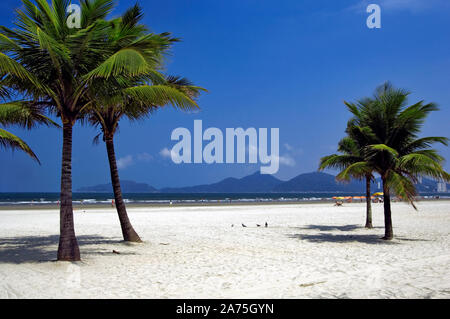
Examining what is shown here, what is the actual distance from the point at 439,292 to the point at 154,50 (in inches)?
295

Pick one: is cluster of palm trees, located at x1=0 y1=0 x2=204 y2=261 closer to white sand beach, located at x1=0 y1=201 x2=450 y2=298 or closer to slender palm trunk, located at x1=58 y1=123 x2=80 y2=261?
slender palm trunk, located at x1=58 y1=123 x2=80 y2=261

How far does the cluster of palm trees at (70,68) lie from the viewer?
740cm

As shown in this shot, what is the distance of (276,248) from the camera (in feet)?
34.9

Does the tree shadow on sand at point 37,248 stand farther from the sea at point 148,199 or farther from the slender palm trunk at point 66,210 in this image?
the sea at point 148,199

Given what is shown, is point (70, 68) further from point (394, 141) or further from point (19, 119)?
point (394, 141)

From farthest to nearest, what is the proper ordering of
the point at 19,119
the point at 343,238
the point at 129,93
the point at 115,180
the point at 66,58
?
the point at 343,238 < the point at 115,180 < the point at 19,119 < the point at 129,93 < the point at 66,58

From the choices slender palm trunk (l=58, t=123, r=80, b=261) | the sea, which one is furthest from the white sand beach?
the sea

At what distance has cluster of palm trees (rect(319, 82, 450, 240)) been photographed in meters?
11.0

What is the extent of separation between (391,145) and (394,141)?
0.16 m

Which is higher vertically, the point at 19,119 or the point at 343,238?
the point at 19,119

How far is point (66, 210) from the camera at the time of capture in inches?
323

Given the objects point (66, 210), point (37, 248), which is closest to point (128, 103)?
point (66, 210)
